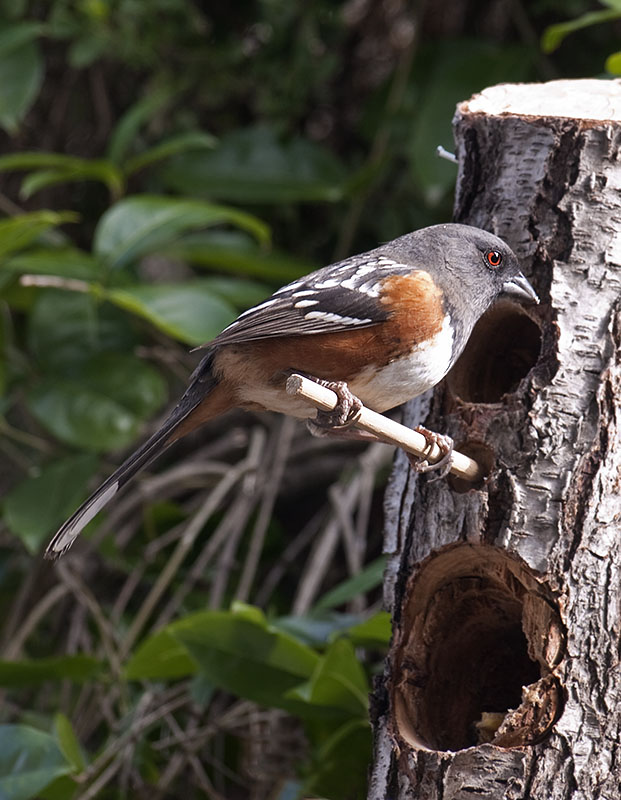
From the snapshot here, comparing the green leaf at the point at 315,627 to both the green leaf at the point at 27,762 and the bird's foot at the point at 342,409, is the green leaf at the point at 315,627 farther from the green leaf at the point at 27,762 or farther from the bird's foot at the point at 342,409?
the bird's foot at the point at 342,409

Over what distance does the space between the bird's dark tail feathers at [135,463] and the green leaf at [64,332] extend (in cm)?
123

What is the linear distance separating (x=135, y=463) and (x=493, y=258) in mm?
866

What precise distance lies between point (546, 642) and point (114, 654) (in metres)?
1.80

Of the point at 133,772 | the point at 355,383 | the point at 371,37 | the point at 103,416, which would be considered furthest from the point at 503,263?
the point at 371,37

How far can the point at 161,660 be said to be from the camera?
278 cm

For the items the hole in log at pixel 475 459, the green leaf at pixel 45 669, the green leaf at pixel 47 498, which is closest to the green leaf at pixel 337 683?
the hole in log at pixel 475 459

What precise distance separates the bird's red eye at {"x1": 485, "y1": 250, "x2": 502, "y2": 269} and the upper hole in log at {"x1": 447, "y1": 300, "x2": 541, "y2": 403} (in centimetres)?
19

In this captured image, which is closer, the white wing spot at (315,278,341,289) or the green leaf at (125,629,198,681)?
the white wing spot at (315,278,341,289)

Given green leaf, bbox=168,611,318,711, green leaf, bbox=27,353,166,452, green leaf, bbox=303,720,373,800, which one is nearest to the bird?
green leaf, bbox=168,611,318,711

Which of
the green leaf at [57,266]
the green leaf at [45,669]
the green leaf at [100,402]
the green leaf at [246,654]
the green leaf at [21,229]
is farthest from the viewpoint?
the green leaf at [100,402]

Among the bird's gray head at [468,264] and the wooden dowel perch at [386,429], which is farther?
the bird's gray head at [468,264]

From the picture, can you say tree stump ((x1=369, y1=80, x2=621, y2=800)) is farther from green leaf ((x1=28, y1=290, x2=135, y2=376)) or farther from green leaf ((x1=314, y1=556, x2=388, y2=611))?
green leaf ((x1=28, y1=290, x2=135, y2=376))

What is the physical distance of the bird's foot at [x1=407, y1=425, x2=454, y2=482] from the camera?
77.4 inches

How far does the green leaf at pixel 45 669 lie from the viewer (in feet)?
9.35
